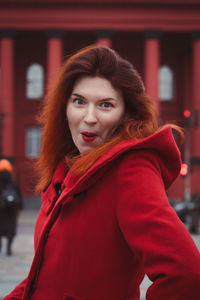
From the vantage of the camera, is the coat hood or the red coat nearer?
the red coat

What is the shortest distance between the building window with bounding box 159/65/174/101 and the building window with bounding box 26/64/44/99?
838 centimetres

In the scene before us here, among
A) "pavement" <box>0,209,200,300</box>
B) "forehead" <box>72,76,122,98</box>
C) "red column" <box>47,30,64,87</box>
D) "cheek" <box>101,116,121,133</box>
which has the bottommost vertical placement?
"pavement" <box>0,209,200,300</box>

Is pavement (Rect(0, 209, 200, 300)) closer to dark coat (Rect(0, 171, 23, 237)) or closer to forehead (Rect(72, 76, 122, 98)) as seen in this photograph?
dark coat (Rect(0, 171, 23, 237))

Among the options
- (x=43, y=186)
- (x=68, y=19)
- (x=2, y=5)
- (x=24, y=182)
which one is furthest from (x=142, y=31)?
(x=43, y=186)

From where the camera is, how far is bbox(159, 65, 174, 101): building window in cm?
3488

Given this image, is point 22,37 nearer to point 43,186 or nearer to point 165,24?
point 165,24

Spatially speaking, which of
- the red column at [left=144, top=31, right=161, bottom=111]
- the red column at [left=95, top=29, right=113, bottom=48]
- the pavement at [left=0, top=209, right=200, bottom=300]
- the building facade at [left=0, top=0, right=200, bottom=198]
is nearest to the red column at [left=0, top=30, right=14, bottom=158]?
the building facade at [left=0, top=0, right=200, bottom=198]

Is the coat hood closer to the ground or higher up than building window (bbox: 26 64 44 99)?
closer to the ground

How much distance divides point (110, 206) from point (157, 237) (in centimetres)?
21

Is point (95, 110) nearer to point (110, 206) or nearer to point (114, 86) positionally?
point (114, 86)

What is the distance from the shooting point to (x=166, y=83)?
115 feet

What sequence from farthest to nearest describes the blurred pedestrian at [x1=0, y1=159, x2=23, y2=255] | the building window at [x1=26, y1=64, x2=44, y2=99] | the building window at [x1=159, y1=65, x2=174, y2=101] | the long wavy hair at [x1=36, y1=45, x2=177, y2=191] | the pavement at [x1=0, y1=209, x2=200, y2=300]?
the building window at [x1=159, y1=65, x2=174, y2=101], the building window at [x1=26, y1=64, x2=44, y2=99], the blurred pedestrian at [x1=0, y1=159, x2=23, y2=255], the pavement at [x1=0, y1=209, x2=200, y2=300], the long wavy hair at [x1=36, y1=45, x2=177, y2=191]

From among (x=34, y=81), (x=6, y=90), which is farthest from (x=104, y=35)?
(x=34, y=81)

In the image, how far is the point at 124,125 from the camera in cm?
174
